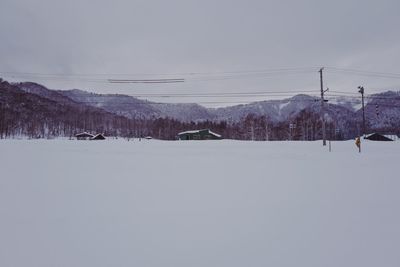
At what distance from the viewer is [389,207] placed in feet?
17.8

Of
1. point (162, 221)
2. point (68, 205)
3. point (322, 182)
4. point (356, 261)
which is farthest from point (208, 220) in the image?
point (322, 182)

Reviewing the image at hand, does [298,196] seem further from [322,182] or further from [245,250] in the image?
[245,250]

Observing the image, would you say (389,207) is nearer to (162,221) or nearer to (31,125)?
(162,221)

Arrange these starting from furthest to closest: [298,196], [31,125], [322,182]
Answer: [31,125] < [322,182] < [298,196]

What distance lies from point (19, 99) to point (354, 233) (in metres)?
179

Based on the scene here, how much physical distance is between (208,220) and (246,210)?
112cm

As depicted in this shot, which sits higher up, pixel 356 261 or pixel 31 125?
pixel 31 125

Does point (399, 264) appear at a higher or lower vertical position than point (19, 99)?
lower

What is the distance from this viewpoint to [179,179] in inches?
340

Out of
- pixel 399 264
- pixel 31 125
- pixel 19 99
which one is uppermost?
pixel 19 99

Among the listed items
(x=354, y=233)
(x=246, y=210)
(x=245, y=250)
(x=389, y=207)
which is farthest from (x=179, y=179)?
(x=389, y=207)

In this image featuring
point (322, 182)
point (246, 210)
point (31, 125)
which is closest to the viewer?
point (246, 210)

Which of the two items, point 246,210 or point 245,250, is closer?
point 245,250

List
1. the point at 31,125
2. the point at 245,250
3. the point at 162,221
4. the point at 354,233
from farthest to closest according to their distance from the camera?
the point at 31,125
the point at 162,221
the point at 354,233
the point at 245,250
